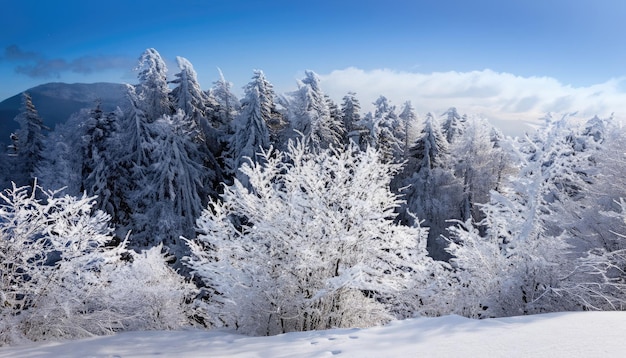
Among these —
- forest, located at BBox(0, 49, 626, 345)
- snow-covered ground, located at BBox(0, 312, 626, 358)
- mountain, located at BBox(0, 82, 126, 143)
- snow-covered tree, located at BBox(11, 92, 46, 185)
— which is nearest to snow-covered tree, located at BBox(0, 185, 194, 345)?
forest, located at BBox(0, 49, 626, 345)

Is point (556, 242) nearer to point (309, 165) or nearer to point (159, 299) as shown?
point (309, 165)

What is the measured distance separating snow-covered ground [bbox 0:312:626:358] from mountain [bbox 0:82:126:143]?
22.5m

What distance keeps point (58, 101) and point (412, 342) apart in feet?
194

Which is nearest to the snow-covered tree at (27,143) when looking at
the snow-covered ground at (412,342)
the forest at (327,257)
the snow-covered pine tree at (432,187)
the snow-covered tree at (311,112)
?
the snow-covered tree at (311,112)

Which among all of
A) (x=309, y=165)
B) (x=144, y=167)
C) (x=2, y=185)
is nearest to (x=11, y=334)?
(x=309, y=165)

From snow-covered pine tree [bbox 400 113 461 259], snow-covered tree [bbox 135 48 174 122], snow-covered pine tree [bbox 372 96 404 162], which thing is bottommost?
snow-covered pine tree [bbox 400 113 461 259]

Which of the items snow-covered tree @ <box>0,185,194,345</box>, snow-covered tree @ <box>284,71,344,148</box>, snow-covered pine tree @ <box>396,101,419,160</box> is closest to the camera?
snow-covered tree @ <box>0,185,194,345</box>

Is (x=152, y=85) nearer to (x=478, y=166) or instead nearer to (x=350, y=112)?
(x=350, y=112)

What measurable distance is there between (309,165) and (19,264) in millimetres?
5646

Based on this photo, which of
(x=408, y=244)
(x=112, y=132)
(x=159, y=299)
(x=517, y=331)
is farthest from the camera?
(x=112, y=132)

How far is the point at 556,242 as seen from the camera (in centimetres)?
803

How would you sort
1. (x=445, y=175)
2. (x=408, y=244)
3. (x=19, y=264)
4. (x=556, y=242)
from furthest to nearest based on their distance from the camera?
(x=445, y=175) → (x=408, y=244) → (x=556, y=242) → (x=19, y=264)

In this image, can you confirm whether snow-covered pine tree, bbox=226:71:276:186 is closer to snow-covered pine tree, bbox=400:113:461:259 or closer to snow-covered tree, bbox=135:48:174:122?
snow-covered tree, bbox=135:48:174:122

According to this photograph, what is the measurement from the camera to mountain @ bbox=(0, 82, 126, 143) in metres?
27.0
